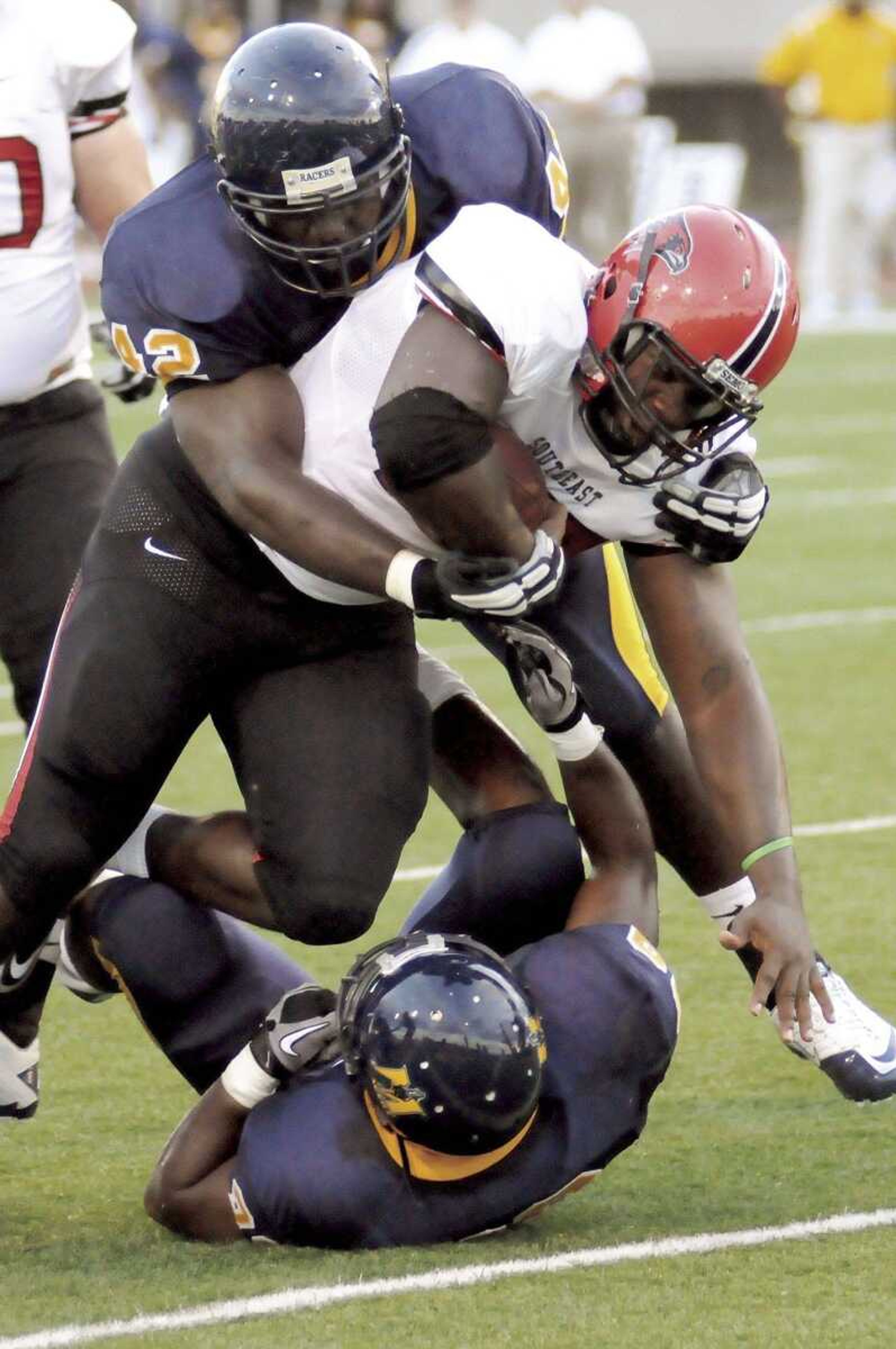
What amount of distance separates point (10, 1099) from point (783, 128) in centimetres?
1784

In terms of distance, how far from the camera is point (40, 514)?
426cm

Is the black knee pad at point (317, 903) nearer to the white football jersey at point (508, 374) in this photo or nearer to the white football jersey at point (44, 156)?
the white football jersey at point (508, 374)

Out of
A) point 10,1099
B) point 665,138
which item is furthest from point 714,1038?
point 665,138

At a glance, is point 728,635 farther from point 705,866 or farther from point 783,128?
point 783,128

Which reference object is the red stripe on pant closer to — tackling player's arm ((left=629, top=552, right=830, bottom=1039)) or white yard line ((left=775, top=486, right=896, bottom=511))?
tackling player's arm ((left=629, top=552, right=830, bottom=1039))

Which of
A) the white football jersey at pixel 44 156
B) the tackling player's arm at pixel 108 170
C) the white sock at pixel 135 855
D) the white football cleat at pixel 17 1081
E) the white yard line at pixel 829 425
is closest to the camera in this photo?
the white football cleat at pixel 17 1081

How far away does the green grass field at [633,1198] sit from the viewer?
3002 millimetres

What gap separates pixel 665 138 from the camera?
1627 cm

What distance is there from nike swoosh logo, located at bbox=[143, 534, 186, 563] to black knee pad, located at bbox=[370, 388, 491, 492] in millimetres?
517

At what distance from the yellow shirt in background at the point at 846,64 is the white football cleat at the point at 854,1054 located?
1111cm

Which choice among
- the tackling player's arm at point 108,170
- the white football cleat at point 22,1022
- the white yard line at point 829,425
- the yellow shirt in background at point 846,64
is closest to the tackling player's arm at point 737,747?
the white football cleat at point 22,1022

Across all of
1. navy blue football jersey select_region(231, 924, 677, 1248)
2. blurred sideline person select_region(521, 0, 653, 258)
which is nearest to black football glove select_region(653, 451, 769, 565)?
navy blue football jersey select_region(231, 924, 677, 1248)

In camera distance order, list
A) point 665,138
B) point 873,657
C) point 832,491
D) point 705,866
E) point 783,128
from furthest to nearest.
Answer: point 783,128
point 665,138
point 832,491
point 873,657
point 705,866

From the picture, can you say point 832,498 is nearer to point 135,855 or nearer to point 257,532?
point 135,855
